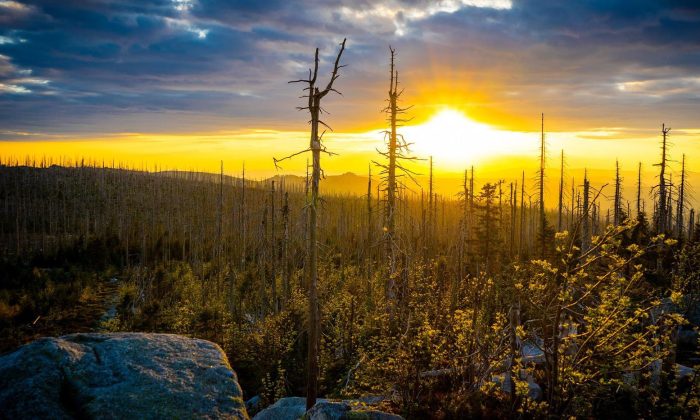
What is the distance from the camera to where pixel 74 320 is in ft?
89.6

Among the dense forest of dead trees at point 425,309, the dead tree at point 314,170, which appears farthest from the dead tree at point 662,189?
the dead tree at point 314,170

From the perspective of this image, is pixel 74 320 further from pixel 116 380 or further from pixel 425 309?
pixel 116 380

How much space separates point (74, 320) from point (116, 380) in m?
25.1

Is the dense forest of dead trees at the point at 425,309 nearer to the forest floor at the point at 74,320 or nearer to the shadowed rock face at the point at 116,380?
the forest floor at the point at 74,320

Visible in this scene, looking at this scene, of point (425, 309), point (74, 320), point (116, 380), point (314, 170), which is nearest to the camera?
point (116, 380)

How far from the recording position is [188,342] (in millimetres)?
8406

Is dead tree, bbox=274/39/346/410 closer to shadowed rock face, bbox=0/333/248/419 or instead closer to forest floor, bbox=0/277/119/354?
shadowed rock face, bbox=0/333/248/419

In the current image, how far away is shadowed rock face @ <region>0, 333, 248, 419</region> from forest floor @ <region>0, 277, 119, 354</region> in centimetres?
1427

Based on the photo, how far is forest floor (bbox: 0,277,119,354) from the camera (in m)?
22.8

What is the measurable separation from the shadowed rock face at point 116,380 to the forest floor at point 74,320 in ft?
46.8

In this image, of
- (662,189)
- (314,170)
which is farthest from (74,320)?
(662,189)

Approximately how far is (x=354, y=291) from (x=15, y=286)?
85.5 feet

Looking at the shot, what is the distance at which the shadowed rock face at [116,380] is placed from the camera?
610 centimetres

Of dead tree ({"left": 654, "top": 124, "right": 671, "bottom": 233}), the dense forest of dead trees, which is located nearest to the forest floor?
the dense forest of dead trees
